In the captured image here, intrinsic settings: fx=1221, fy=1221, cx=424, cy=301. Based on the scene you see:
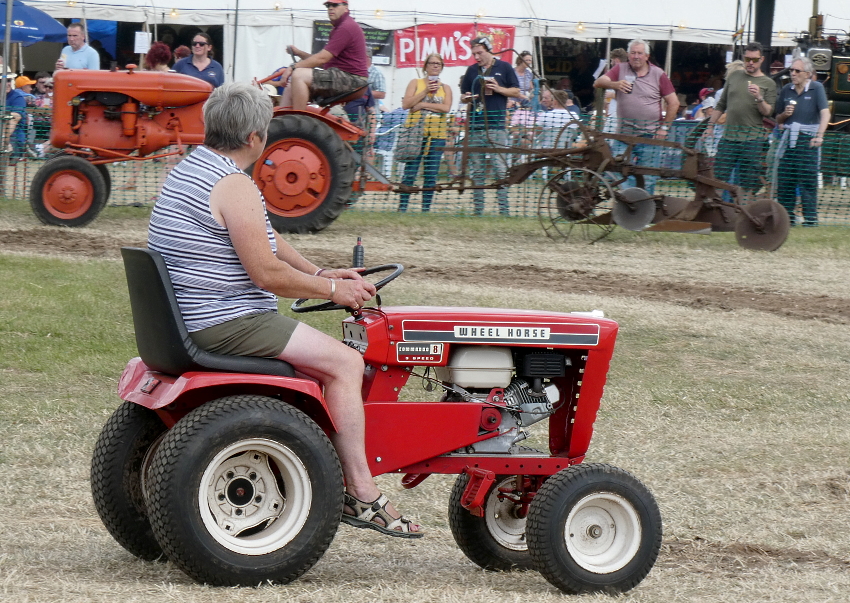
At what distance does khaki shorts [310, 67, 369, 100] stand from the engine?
8626 millimetres

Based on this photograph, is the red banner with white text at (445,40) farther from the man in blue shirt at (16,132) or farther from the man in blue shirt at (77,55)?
the man in blue shirt at (16,132)

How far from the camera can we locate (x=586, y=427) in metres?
4.03

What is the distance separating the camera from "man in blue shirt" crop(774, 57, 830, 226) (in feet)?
49.0

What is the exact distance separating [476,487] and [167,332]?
1.09 metres

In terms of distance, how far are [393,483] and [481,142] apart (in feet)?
32.1

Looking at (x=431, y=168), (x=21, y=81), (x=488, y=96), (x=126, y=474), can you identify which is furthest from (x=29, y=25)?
(x=126, y=474)

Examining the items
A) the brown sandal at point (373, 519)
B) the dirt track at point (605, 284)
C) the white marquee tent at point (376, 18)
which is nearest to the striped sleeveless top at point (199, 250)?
the brown sandal at point (373, 519)

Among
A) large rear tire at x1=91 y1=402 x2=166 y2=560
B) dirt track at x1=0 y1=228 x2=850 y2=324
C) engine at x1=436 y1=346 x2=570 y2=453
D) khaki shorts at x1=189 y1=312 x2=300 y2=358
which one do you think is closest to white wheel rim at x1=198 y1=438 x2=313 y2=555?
khaki shorts at x1=189 y1=312 x2=300 y2=358

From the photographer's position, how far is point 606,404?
21.4 ft

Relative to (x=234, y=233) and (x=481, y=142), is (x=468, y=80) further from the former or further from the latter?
(x=234, y=233)

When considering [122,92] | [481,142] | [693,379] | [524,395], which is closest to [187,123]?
[122,92]

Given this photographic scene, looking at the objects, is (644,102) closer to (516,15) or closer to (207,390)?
(516,15)

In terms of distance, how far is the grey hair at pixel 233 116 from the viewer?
12.0 ft

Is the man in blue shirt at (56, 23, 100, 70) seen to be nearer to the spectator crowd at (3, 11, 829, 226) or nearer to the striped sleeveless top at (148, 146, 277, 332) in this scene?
the spectator crowd at (3, 11, 829, 226)
